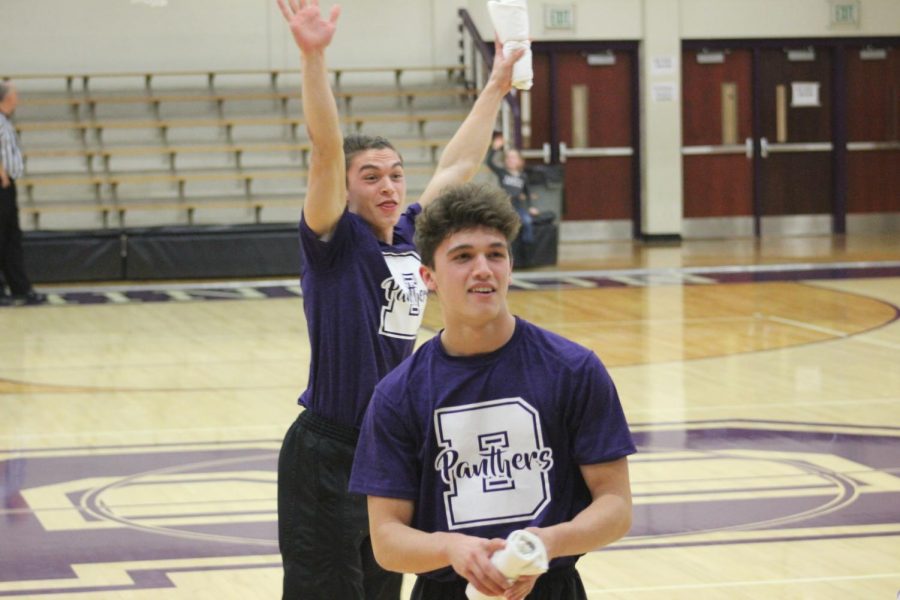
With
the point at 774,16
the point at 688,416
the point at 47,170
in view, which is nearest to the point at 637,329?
the point at 688,416

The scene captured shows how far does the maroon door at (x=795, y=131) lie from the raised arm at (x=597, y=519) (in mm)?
18993

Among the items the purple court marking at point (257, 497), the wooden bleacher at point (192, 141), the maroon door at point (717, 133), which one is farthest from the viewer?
the maroon door at point (717, 133)

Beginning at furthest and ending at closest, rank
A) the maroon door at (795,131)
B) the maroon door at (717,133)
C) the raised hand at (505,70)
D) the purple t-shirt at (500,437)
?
the maroon door at (795,131) → the maroon door at (717,133) → the raised hand at (505,70) → the purple t-shirt at (500,437)

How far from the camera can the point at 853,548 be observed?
557 cm

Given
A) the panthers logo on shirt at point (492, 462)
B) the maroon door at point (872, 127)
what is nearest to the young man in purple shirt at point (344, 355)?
the panthers logo on shirt at point (492, 462)

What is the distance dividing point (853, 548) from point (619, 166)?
1546 cm

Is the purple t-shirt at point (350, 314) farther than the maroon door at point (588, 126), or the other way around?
the maroon door at point (588, 126)

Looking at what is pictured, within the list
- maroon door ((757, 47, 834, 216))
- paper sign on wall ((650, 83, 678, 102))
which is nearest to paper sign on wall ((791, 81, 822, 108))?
maroon door ((757, 47, 834, 216))

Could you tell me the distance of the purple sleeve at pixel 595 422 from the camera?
2617mm

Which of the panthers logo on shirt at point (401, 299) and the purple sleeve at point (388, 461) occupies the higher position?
the panthers logo on shirt at point (401, 299)

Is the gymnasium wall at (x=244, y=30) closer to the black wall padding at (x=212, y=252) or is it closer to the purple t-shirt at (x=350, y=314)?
the black wall padding at (x=212, y=252)

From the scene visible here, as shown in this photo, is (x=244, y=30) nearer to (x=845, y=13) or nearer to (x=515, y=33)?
(x=845, y=13)

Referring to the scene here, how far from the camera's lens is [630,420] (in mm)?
8148

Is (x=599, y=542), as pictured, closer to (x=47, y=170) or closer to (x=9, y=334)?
(x=9, y=334)
